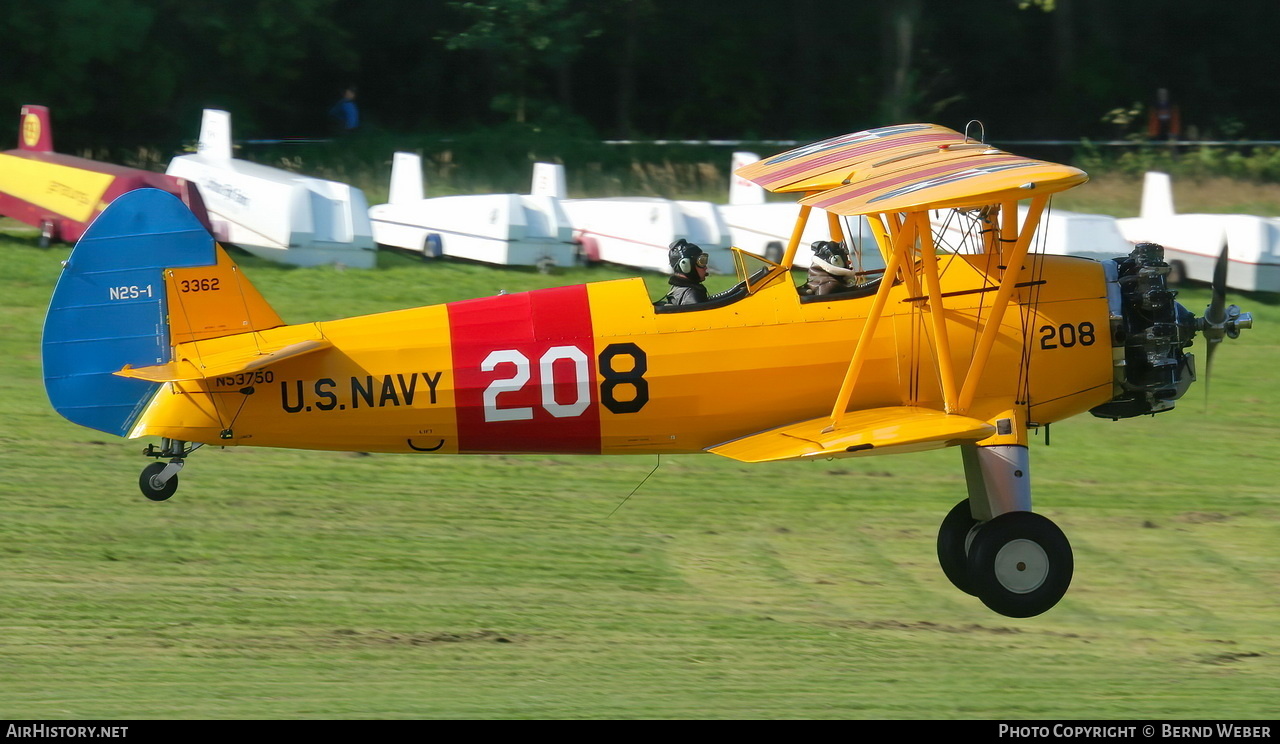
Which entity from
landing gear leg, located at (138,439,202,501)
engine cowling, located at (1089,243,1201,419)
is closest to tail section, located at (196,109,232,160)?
landing gear leg, located at (138,439,202,501)

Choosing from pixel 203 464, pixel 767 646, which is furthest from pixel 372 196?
pixel 767 646

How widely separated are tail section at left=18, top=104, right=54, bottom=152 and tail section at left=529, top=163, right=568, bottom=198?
7278mm

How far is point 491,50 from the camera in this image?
31.2m

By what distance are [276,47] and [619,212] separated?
11687mm

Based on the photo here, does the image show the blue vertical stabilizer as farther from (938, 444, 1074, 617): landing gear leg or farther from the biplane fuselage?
(938, 444, 1074, 617): landing gear leg

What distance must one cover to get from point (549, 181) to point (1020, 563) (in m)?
15.2

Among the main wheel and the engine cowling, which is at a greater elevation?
the engine cowling

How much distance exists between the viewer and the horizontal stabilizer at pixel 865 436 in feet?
26.7

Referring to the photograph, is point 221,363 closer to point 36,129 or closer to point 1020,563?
point 1020,563

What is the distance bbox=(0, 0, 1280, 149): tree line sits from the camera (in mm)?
29297

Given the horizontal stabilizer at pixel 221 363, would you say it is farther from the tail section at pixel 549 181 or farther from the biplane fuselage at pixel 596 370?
the tail section at pixel 549 181

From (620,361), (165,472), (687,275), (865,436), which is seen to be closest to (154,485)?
(165,472)

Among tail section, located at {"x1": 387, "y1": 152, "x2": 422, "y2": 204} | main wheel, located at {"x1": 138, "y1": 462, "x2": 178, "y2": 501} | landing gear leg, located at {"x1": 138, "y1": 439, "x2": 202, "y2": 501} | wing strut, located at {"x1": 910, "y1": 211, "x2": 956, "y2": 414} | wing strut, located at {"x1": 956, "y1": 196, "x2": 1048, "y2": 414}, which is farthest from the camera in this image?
tail section, located at {"x1": 387, "y1": 152, "x2": 422, "y2": 204}

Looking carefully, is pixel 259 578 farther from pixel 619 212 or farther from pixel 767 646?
pixel 619 212
